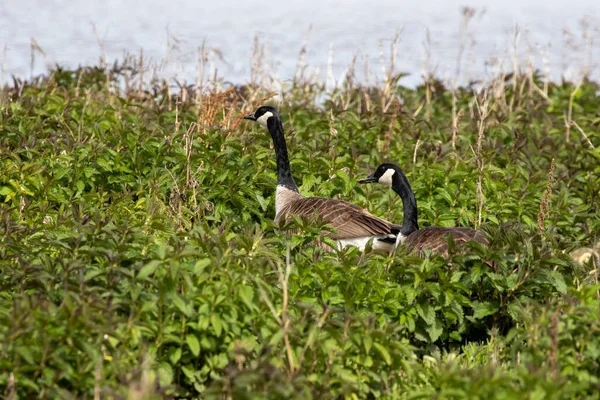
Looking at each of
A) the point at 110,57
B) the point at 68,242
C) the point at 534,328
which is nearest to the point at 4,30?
the point at 110,57

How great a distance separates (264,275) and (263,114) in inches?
145

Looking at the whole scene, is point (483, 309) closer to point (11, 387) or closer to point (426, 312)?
point (426, 312)

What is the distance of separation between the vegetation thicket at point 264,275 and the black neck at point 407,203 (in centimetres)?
43

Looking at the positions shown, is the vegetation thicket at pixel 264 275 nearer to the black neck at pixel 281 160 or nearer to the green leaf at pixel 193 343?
the green leaf at pixel 193 343

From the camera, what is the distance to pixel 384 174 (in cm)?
779

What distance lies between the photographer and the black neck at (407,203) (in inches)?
290

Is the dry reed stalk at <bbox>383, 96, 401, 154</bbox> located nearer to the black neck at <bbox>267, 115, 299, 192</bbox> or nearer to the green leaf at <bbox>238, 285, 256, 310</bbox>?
the black neck at <bbox>267, 115, 299, 192</bbox>

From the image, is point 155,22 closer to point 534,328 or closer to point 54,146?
point 54,146

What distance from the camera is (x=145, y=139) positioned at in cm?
806

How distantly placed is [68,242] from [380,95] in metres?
6.52

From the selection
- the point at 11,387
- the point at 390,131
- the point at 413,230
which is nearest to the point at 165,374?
the point at 11,387

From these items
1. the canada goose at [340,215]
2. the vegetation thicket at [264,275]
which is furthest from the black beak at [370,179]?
the canada goose at [340,215]

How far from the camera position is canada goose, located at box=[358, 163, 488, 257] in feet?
21.3

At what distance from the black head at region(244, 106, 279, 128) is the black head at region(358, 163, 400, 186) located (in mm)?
1136
